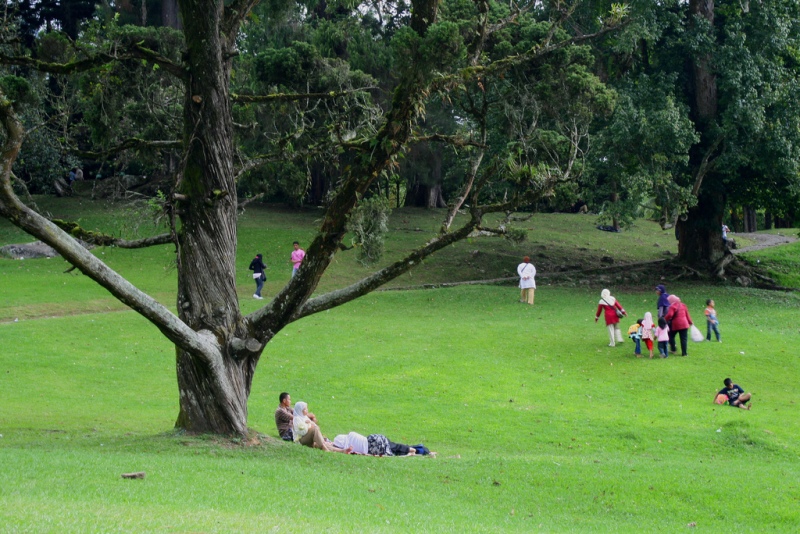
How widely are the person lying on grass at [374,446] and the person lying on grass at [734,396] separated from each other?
7.79 meters

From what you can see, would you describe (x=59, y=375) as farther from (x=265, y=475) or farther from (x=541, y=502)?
(x=541, y=502)

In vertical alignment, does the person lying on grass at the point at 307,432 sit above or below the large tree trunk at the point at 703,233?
below

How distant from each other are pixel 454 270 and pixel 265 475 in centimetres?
2662

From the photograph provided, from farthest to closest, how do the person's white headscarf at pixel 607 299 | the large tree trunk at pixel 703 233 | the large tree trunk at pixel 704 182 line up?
the large tree trunk at pixel 703 233 → the large tree trunk at pixel 704 182 → the person's white headscarf at pixel 607 299

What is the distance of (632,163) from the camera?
31.4 meters

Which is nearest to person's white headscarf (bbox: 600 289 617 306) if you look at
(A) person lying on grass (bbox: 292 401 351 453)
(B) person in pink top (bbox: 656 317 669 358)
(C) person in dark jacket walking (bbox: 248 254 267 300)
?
(B) person in pink top (bbox: 656 317 669 358)

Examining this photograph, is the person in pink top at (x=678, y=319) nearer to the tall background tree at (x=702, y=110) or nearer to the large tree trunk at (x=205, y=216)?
the tall background tree at (x=702, y=110)

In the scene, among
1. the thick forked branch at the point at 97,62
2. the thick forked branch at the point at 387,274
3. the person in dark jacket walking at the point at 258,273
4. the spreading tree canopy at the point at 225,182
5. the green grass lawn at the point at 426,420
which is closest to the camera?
the green grass lawn at the point at 426,420

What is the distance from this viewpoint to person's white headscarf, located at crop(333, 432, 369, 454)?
14.5 meters

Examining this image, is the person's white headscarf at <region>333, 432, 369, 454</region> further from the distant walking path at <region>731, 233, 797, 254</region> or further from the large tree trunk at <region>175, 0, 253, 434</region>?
the distant walking path at <region>731, 233, 797, 254</region>

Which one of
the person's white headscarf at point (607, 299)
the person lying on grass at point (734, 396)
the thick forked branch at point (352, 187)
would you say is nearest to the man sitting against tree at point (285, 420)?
the thick forked branch at point (352, 187)

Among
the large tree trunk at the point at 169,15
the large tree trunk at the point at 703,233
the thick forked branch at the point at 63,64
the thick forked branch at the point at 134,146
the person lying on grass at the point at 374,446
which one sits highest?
the large tree trunk at the point at 169,15

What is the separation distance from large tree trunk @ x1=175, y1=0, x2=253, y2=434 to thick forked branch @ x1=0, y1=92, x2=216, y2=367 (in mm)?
1105

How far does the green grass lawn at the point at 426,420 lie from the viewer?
9.81 metres
